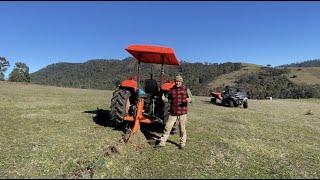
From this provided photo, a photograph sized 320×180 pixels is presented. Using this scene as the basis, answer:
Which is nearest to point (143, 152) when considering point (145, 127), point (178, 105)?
point (178, 105)

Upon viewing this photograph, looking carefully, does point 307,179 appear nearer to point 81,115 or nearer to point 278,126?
point 278,126

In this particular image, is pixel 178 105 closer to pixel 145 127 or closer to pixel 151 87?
pixel 151 87

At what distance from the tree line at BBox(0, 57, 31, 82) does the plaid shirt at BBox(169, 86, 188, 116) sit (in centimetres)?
8633

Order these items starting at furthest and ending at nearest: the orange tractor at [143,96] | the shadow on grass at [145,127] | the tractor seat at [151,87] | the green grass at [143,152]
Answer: the tractor seat at [151,87] → the orange tractor at [143,96] → the shadow on grass at [145,127] → the green grass at [143,152]

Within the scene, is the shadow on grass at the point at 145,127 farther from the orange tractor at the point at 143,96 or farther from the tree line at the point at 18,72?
the tree line at the point at 18,72

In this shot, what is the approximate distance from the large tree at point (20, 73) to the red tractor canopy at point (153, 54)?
274 feet

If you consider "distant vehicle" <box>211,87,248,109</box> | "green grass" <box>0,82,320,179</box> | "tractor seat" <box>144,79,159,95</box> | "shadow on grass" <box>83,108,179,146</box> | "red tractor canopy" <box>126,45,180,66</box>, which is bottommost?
"green grass" <box>0,82,320,179</box>

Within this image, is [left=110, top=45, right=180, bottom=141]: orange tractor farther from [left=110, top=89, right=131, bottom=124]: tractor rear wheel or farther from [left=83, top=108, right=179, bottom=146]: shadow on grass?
[left=83, top=108, right=179, bottom=146]: shadow on grass

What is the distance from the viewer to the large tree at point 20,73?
3750 inches

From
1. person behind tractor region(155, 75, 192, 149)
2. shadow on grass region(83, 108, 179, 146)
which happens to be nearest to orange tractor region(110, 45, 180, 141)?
shadow on grass region(83, 108, 179, 146)

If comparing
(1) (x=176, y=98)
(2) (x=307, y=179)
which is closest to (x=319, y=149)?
(2) (x=307, y=179)

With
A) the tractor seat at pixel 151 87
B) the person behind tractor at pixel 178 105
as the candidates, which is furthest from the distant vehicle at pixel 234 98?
the person behind tractor at pixel 178 105

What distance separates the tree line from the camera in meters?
95.5

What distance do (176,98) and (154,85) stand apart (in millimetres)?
3044
